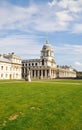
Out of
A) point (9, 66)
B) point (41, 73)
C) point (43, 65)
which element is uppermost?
point (43, 65)

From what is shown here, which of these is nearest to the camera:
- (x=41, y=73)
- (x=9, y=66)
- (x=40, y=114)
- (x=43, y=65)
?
(x=40, y=114)

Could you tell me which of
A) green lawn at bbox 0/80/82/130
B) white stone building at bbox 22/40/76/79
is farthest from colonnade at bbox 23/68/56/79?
green lawn at bbox 0/80/82/130

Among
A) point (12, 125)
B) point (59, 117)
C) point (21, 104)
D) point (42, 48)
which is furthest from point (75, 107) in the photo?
point (42, 48)

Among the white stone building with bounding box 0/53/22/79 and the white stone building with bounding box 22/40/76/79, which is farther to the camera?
the white stone building with bounding box 22/40/76/79

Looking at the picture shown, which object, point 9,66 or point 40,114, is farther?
point 9,66

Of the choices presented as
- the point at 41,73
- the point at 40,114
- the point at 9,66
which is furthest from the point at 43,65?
the point at 40,114

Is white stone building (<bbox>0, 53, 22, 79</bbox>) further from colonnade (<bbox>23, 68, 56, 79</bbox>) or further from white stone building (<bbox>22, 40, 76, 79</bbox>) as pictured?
colonnade (<bbox>23, 68, 56, 79</bbox>)

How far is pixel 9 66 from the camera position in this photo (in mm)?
134375

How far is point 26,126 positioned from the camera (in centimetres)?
1582

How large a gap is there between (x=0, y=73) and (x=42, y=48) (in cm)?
7704

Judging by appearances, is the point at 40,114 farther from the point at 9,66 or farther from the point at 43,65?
the point at 43,65

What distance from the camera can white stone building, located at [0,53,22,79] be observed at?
126875 millimetres

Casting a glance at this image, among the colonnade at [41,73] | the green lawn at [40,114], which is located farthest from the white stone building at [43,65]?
the green lawn at [40,114]

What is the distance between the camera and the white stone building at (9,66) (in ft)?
416
